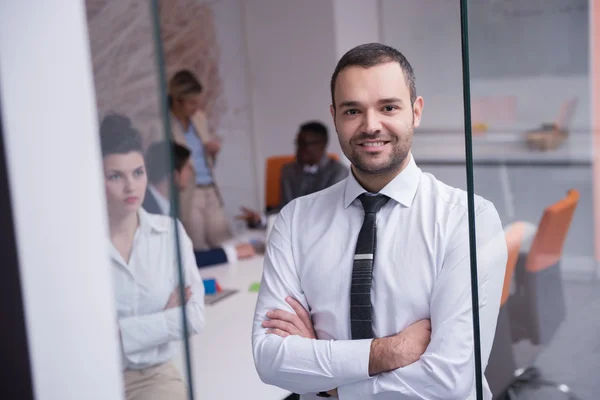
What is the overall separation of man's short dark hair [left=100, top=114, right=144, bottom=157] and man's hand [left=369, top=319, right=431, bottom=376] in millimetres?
605

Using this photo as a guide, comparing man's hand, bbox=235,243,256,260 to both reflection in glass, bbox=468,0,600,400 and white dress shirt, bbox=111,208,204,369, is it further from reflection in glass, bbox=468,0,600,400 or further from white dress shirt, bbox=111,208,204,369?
white dress shirt, bbox=111,208,204,369

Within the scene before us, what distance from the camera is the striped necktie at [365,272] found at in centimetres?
138

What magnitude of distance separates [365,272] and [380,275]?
0.03 m

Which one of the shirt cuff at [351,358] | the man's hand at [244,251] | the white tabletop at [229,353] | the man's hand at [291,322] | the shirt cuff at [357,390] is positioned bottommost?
the white tabletop at [229,353]

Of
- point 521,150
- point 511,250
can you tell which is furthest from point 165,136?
point 521,150

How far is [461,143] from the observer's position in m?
4.89

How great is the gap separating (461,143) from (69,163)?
11.4ft

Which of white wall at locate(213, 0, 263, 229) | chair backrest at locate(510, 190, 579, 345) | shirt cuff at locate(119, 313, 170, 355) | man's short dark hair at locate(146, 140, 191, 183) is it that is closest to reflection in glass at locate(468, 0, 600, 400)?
chair backrest at locate(510, 190, 579, 345)

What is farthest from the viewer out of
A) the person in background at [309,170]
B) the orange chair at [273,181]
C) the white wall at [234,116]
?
the white wall at [234,116]

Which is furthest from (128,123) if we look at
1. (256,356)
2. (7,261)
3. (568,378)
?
(7,261)

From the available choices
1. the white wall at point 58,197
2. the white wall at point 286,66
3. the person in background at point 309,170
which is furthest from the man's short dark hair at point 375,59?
the white wall at point 286,66

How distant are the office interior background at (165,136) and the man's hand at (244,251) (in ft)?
1.46

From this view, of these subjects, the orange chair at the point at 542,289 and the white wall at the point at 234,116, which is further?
the white wall at the point at 234,116

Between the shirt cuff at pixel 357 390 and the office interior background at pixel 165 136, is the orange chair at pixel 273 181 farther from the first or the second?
the shirt cuff at pixel 357 390
